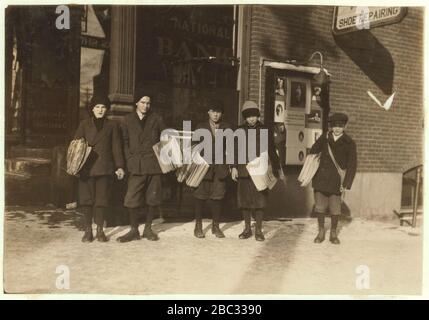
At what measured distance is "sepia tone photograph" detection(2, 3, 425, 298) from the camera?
204 inches

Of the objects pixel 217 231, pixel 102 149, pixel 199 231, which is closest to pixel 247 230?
pixel 217 231

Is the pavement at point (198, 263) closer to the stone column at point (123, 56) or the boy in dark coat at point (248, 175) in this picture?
the boy in dark coat at point (248, 175)

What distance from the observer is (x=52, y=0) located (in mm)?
5707

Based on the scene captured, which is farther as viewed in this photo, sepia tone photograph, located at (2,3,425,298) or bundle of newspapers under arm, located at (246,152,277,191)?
bundle of newspapers under arm, located at (246,152,277,191)

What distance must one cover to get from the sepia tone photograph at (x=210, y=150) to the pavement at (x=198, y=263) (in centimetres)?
2

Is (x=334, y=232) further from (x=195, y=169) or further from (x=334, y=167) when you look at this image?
(x=195, y=169)

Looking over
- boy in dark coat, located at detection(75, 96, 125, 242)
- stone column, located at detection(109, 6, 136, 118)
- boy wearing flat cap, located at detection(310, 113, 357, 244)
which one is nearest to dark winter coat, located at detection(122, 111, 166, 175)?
boy in dark coat, located at detection(75, 96, 125, 242)

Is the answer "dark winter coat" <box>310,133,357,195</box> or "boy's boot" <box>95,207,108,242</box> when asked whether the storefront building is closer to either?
"dark winter coat" <box>310,133,357,195</box>

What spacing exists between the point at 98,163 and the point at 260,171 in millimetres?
2007

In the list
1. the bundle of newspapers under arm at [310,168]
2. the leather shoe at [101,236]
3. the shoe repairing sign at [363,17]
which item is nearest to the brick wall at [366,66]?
the shoe repairing sign at [363,17]

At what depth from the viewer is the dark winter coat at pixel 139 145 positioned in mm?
5852

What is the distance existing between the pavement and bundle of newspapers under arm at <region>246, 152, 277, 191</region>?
74 cm

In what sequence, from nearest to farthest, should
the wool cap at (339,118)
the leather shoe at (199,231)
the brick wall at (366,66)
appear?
the wool cap at (339,118) < the leather shoe at (199,231) < the brick wall at (366,66)

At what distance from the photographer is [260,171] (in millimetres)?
6199
